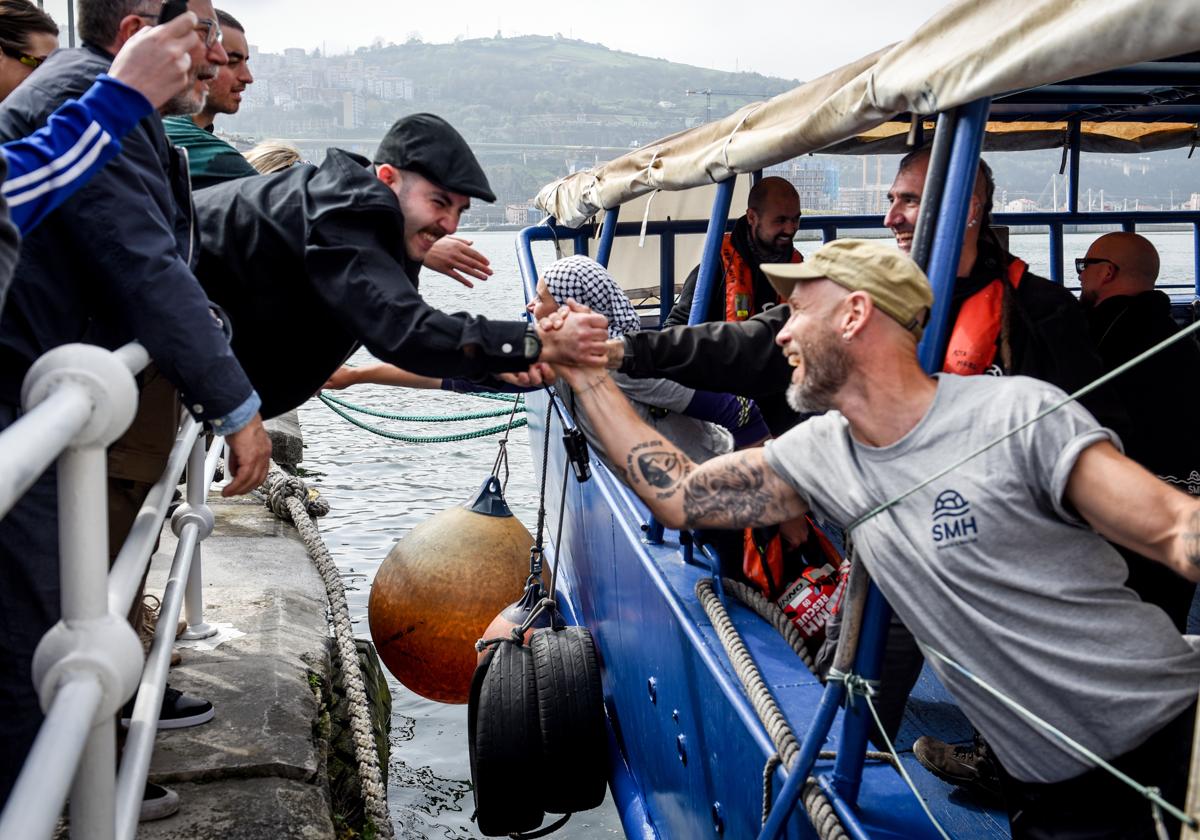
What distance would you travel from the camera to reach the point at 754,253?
5543 mm

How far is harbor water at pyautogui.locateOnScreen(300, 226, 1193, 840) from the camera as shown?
7.94 metres

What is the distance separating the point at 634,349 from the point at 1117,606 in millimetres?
1942

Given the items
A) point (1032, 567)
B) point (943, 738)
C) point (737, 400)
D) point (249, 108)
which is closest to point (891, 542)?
point (1032, 567)

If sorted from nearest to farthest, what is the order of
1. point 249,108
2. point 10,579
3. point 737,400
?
point 10,579 < point 737,400 < point 249,108

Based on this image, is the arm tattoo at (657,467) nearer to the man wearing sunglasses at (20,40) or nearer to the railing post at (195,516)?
the railing post at (195,516)

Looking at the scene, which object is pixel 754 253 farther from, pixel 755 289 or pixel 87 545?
pixel 87 545

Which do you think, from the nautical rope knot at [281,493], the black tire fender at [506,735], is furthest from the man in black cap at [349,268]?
the nautical rope knot at [281,493]

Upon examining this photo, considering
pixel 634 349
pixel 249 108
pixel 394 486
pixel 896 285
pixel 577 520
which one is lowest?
pixel 394 486

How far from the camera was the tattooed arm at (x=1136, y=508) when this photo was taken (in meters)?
2.11

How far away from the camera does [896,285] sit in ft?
8.75

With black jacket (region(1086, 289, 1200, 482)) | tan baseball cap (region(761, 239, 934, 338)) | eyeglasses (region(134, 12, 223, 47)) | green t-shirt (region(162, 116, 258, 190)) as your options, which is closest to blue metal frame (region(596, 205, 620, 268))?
green t-shirt (region(162, 116, 258, 190))

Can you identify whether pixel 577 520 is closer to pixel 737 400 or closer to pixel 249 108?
pixel 737 400

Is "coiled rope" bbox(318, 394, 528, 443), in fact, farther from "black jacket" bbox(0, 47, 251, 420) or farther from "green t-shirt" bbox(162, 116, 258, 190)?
"black jacket" bbox(0, 47, 251, 420)

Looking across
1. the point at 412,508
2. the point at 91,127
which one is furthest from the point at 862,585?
the point at 412,508
